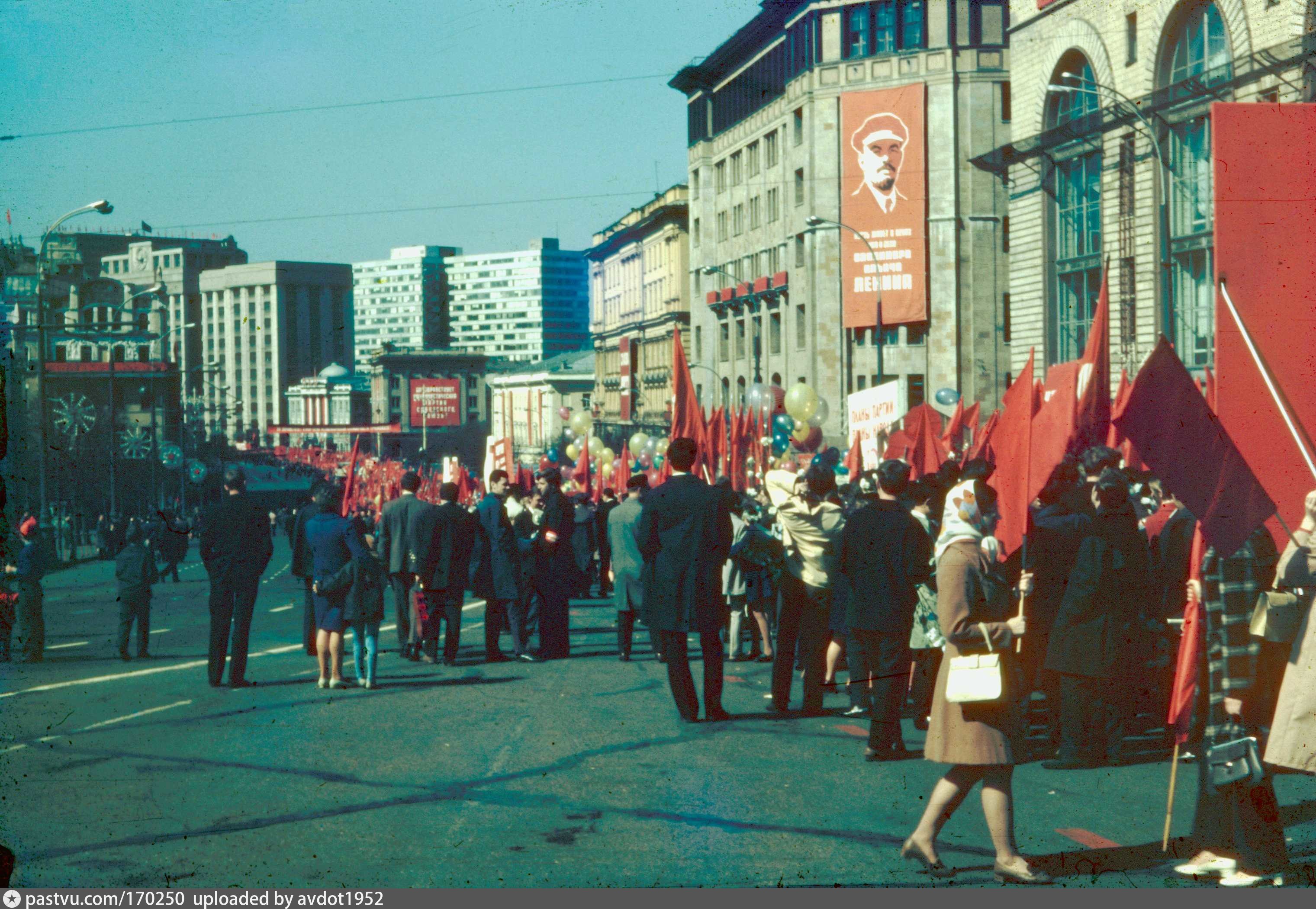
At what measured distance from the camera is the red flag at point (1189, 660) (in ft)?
20.3

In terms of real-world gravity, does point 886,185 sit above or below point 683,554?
above

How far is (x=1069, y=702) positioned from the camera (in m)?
8.59

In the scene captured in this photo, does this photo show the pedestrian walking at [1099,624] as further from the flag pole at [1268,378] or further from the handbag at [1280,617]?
the handbag at [1280,617]

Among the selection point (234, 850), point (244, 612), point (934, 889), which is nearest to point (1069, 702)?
point (934, 889)

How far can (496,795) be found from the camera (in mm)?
7477

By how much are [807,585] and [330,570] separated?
3840 mm

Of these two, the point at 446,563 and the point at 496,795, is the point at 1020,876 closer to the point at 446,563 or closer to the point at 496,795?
the point at 496,795

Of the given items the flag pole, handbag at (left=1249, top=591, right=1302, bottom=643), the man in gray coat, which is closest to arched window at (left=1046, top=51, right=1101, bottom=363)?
the man in gray coat

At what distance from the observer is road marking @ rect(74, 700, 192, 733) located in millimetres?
9609

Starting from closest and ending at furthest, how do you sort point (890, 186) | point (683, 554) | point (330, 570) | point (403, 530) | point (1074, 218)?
point (683, 554), point (330, 570), point (403, 530), point (1074, 218), point (890, 186)

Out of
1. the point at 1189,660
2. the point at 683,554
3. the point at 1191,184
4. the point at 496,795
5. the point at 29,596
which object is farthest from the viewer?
the point at 1191,184

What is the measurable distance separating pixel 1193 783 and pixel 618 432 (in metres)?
90.5

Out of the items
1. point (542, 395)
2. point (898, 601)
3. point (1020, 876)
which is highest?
point (542, 395)

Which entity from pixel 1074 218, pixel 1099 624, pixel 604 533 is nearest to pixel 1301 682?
pixel 1099 624
